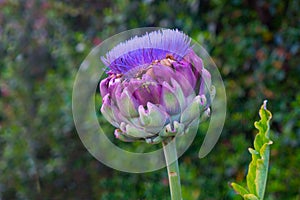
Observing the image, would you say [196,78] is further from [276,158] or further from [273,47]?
[273,47]

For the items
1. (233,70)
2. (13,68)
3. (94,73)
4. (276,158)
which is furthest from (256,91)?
(13,68)

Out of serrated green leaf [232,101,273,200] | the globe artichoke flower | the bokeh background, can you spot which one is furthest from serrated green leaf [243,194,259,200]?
the bokeh background

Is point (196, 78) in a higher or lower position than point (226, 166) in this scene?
higher

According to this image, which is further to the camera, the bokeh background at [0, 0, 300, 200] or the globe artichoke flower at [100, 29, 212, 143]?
the bokeh background at [0, 0, 300, 200]

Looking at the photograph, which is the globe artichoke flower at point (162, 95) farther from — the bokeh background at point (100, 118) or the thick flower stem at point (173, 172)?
the bokeh background at point (100, 118)

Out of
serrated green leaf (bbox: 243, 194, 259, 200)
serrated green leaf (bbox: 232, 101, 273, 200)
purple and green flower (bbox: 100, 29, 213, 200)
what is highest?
purple and green flower (bbox: 100, 29, 213, 200)

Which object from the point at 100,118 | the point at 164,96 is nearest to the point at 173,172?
the point at 164,96

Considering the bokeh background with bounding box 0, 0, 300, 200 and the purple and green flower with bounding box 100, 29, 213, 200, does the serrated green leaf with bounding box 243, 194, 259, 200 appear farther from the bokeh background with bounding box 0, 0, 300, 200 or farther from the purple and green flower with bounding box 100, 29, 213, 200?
the bokeh background with bounding box 0, 0, 300, 200
